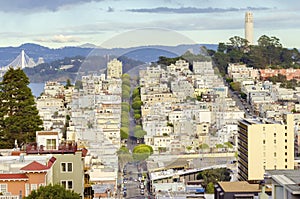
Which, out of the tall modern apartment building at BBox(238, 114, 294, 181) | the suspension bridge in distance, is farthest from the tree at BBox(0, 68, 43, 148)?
the suspension bridge in distance

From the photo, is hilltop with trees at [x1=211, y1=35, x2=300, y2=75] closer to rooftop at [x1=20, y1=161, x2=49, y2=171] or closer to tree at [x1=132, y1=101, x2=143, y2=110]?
tree at [x1=132, y1=101, x2=143, y2=110]

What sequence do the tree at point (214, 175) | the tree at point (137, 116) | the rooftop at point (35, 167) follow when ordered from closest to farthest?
the rooftop at point (35, 167)
the tree at point (137, 116)
the tree at point (214, 175)

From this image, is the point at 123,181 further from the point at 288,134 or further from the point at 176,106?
the point at 288,134

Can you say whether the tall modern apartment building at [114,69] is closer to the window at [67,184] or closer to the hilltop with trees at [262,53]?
the window at [67,184]

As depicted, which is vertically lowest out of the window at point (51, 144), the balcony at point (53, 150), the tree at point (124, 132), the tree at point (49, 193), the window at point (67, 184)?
the tree at point (124, 132)

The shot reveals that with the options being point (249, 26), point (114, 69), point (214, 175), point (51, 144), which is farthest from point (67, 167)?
point (249, 26)

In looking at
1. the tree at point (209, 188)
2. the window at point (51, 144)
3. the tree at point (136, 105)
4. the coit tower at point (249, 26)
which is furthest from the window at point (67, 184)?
the coit tower at point (249, 26)
